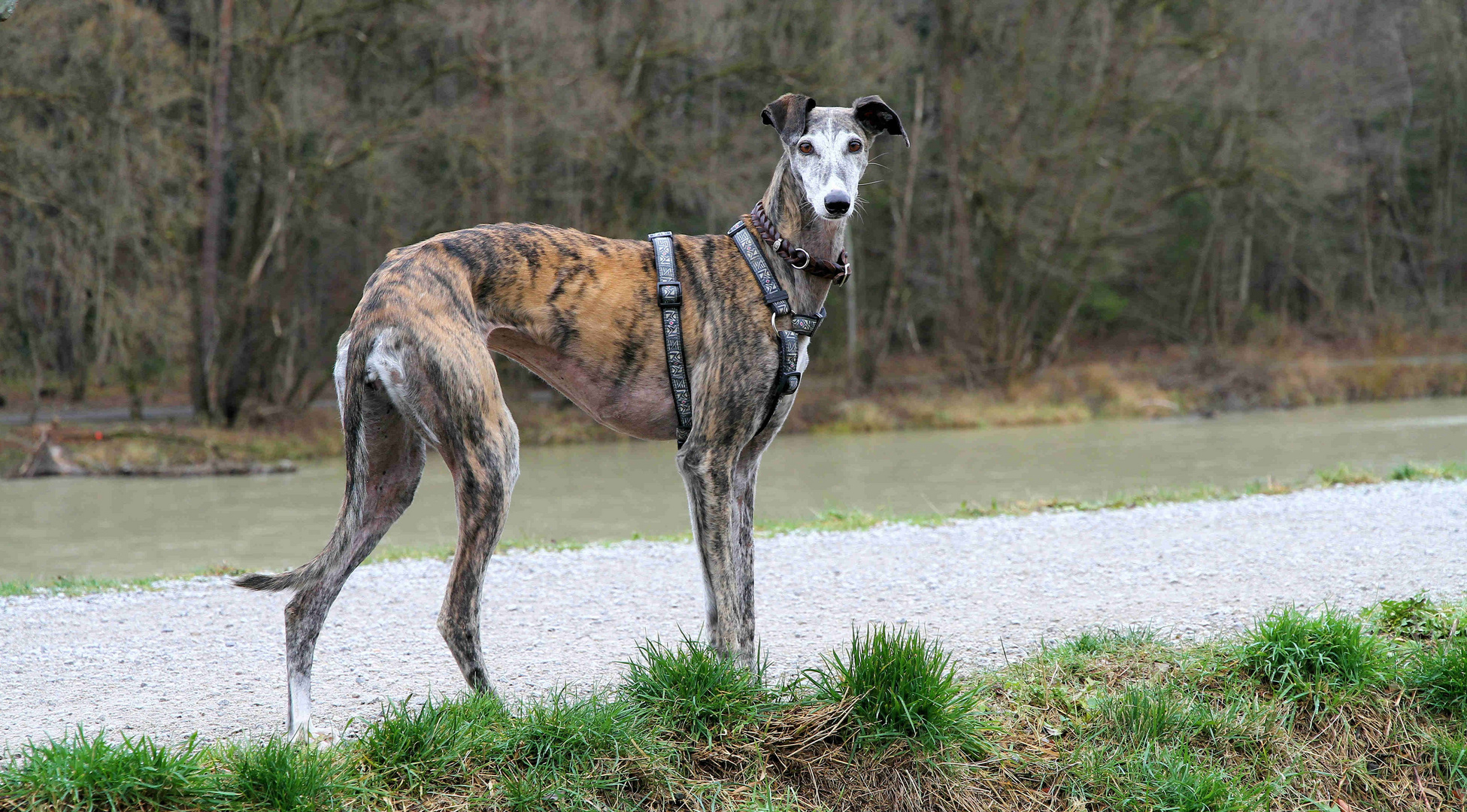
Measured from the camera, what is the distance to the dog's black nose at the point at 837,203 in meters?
3.91

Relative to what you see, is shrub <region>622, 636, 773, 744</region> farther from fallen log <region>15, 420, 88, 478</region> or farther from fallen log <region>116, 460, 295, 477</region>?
fallen log <region>15, 420, 88, 478</region>

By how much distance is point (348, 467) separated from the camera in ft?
13.1

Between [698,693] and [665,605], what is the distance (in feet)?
8.49

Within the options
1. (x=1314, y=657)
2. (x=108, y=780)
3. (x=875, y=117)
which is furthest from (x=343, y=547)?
(x=1314, y=657)

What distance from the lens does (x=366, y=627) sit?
6.08m

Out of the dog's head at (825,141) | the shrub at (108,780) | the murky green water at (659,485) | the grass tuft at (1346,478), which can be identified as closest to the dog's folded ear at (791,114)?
the dog's head at (825,141)

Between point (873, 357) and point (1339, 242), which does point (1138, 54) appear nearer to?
Result: point (873, 357)

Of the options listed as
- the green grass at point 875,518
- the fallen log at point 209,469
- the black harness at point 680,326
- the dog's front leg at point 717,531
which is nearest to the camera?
the dog's front leg at point 717,531

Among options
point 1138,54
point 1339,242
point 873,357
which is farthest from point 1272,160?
point 1339,242

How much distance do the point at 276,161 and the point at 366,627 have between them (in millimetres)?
17973

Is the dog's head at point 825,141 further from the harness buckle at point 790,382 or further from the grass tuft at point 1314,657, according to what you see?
the grass tuft at point 1314,657

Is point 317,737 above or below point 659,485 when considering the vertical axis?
above

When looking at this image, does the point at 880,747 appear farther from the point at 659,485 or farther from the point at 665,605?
the point at 659,485

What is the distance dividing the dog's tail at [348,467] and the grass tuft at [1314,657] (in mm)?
3363
